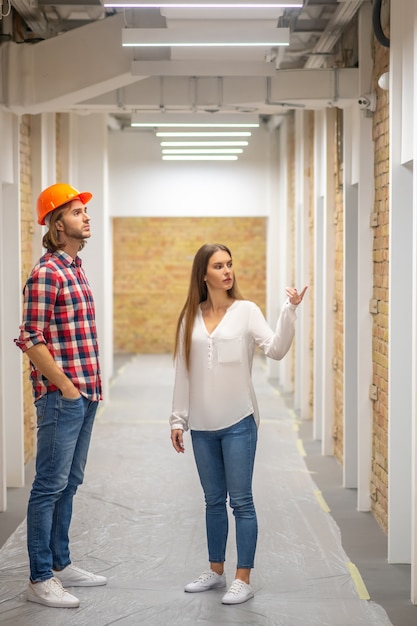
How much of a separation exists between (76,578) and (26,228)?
3.49 metres

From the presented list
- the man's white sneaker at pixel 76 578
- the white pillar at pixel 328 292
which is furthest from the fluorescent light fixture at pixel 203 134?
the man's white sneaker at pixel 76 578

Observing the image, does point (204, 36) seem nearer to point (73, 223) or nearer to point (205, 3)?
point (205, 3)

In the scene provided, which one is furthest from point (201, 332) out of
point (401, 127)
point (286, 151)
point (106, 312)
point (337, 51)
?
point (286, 151)

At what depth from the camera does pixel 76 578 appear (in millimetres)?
4531

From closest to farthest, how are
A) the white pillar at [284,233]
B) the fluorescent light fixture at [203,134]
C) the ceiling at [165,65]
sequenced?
the ceiling at [165,65] < the fluorescent light fixture at [203,134] < the white pillar at [284,233]

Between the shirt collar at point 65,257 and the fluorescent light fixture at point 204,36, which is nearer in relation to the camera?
the shirt collar at point 65,257

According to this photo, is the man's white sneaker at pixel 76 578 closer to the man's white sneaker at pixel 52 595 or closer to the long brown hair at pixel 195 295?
the man's white sneaker at pixel 52 595

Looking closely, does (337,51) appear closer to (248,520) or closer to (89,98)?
(89,98)

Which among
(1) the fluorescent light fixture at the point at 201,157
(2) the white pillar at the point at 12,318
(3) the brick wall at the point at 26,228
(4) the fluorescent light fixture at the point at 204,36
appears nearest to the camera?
(4) the fluorescent light fixture at the point at 204,36

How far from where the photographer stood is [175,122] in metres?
8.48

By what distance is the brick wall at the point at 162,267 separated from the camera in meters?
15.7

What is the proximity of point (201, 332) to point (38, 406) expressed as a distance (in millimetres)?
783

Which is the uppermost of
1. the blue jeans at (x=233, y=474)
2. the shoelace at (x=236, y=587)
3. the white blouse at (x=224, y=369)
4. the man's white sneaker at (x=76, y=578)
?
the white blouse at (x=224, y=369)

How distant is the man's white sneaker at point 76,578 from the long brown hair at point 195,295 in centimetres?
112
